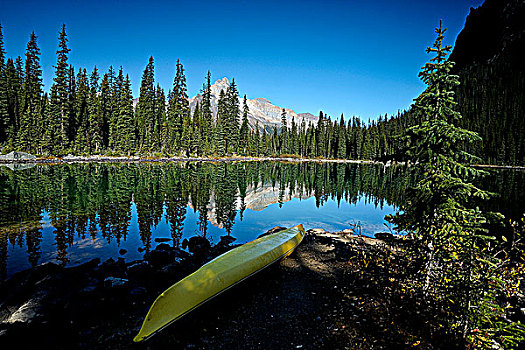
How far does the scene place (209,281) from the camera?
23.7 ft

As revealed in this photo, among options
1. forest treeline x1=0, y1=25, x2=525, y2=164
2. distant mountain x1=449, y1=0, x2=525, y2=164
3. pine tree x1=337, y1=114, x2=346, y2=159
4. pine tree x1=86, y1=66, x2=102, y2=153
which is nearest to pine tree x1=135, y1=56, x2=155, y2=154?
forest treeline x1=0, y1=25, x2=525, y2=164

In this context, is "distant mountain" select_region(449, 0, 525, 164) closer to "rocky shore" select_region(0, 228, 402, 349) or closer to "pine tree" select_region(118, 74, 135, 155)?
"pine tree" select_region(118, 74, 135, 155)

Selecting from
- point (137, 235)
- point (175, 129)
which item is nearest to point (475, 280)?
point (137, 235)

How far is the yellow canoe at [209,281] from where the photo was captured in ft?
19.6

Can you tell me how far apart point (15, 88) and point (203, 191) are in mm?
66257

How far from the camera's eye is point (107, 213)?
1884 cm

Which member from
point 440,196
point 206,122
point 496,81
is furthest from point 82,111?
point 496,81

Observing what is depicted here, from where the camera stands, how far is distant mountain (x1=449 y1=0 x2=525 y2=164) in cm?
10706

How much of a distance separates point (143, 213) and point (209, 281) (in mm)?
14429

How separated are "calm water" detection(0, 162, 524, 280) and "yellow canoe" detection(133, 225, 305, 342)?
3.42 meters

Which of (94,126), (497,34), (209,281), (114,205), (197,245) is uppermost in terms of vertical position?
(497,34)

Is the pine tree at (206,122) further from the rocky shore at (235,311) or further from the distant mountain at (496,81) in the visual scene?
the distant mountain at (496,81)

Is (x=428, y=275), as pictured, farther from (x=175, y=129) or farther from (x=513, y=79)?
(x=513, y=79)

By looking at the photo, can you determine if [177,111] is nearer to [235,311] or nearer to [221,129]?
[221,129]
